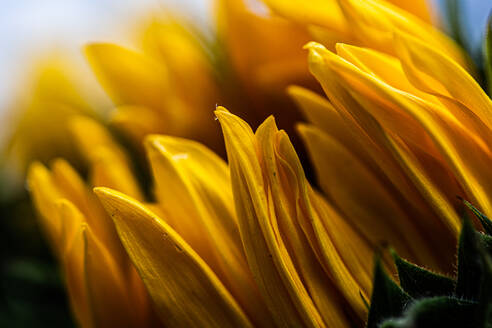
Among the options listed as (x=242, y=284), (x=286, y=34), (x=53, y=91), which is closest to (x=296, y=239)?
(x=242, y=284)

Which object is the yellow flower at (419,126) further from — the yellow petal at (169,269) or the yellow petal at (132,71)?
the yellow petal at (132,71)

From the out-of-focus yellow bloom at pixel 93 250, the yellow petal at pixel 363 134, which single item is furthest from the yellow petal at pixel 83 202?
the yellow petal at pixel 363 134

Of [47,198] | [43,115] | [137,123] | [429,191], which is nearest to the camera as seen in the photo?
[429,191]

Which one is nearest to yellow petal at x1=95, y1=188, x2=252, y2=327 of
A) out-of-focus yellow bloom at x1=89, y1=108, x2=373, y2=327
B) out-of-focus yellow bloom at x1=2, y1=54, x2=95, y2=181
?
out-of-focus yellow bloom at x1=89, y1=108, x2=373, y2=327

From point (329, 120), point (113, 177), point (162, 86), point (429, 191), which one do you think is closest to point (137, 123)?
point (162, 86)

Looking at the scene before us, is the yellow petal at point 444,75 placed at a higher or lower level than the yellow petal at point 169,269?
higher

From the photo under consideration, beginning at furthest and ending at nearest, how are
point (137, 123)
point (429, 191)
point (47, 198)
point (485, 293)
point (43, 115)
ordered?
point (43, 115), point (137, 123), point (47, 198), point (429, 191), point (485, 293)

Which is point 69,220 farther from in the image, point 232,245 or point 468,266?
point 468,266
